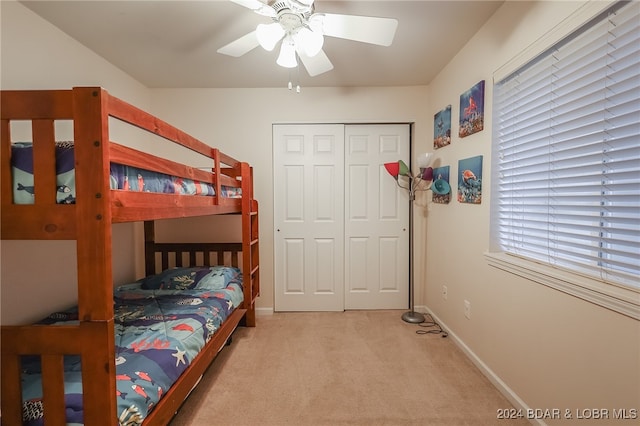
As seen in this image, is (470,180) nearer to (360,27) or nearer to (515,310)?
(515,310)

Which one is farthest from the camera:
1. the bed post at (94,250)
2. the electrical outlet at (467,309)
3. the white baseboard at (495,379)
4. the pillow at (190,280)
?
the pillow at (190,280)

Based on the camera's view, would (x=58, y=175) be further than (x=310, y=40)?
No

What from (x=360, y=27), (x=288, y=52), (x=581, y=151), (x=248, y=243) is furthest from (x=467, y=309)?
(x=288, y=52)

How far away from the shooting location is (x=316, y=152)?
116 inches

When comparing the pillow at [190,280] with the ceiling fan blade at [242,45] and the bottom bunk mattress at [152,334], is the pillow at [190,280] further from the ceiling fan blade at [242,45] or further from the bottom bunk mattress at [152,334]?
the ceiling fan blade at [242,45]

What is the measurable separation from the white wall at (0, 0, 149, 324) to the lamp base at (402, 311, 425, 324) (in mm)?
2784

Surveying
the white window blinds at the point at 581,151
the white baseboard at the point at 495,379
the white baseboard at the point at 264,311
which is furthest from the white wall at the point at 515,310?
the white baseboard at the point at 264,311

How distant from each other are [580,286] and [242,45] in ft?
7.01

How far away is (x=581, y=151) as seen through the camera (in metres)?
1.23

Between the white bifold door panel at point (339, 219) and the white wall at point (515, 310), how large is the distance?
473 mm

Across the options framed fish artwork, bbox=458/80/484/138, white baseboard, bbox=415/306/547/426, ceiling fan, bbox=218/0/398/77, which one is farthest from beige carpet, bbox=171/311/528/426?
ceiling fan, bbox=218/0/398/77

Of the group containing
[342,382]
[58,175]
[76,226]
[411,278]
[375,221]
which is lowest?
[342,382]

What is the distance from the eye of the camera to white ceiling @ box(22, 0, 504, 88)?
66.6 inches

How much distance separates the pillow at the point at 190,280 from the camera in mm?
2318
